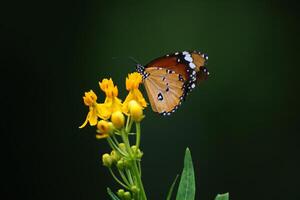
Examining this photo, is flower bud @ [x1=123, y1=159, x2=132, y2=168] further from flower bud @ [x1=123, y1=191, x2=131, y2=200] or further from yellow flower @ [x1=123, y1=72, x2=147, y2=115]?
yellow flower @ [x1=123, y1=72, x2=147, y2=115]

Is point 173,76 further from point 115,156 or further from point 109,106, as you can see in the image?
point 115,156

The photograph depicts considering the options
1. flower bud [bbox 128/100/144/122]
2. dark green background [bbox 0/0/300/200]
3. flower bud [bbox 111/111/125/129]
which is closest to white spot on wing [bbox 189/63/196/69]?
flower bud [bbox 128/100/144/122]

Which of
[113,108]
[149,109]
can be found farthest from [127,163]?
[149,109]

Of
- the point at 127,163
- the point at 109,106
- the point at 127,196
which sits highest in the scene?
the point at 109,106

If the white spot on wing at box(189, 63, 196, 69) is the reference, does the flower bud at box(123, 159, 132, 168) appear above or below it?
below

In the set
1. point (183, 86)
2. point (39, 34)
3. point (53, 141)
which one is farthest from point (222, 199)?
point (39, 34)

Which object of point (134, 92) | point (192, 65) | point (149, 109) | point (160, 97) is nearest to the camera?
point (134, 92)
